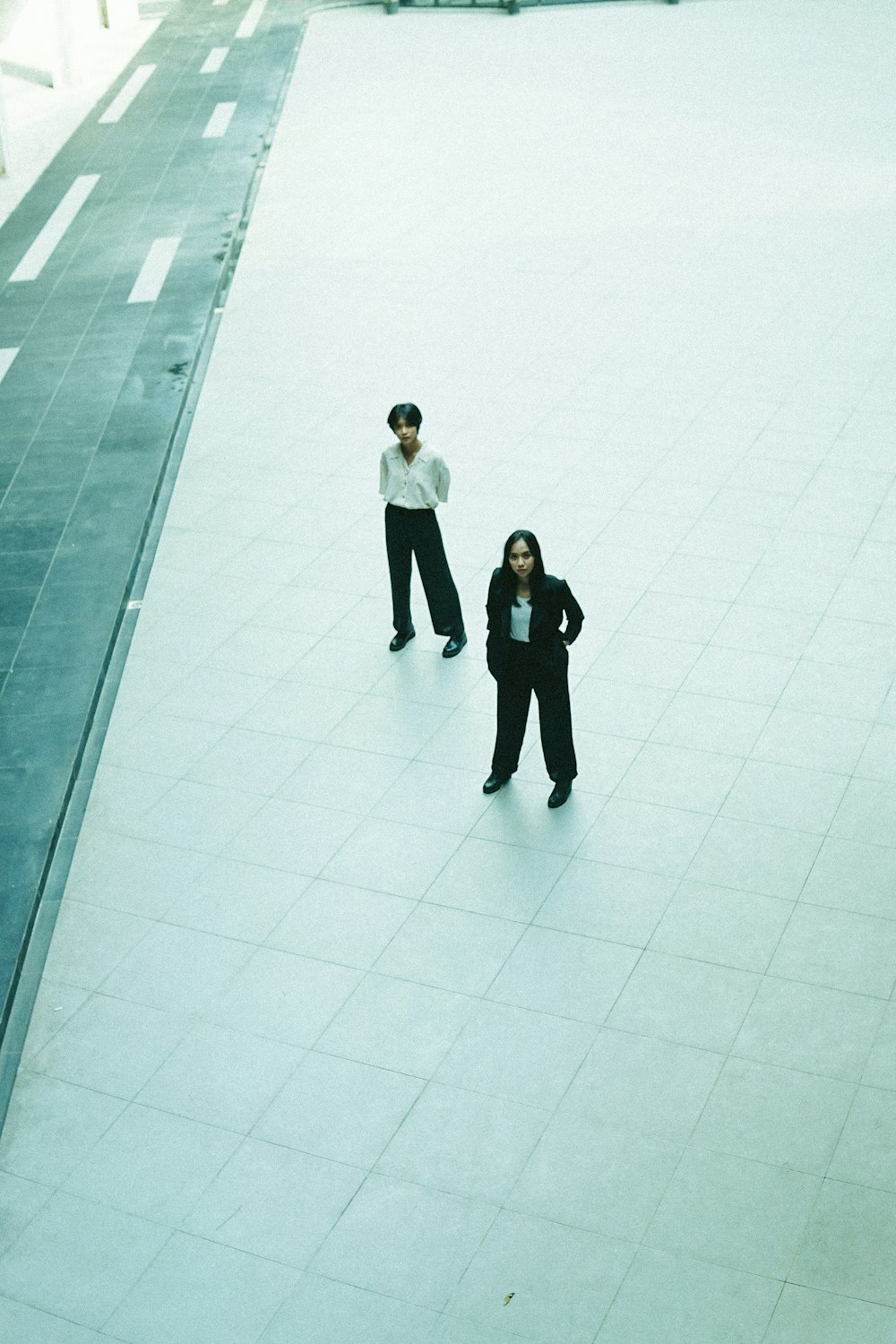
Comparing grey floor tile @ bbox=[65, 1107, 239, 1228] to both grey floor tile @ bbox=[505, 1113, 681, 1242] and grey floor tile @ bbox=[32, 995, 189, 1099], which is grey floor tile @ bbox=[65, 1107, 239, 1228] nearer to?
grey floor tile @ bbox=[32, 995, 189, 1099]

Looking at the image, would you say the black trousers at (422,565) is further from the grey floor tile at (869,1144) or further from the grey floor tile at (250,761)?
the grey floor tile at (869,1144)

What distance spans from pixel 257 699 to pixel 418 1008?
2314 millimetres

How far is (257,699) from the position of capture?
23.3ft

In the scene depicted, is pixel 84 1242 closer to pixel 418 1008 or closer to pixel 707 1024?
pixel 418 1008

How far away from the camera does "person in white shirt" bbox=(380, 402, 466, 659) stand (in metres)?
6.80

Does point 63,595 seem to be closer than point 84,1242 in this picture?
No

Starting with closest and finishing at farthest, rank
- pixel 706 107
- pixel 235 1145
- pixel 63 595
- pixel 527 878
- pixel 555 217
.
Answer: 1. pixel 235 1145
2. pixel 527 878
3. pixel 63 595
4. pixel 555 217
5. pixel 706 107

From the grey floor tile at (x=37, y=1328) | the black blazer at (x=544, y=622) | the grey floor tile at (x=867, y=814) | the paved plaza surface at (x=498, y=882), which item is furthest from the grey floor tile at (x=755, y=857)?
the grey floor tile at (x=37, y=1328)

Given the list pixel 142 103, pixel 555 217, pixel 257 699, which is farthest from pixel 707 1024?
pixel 142 103

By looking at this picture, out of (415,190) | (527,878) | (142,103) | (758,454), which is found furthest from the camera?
(142,103)

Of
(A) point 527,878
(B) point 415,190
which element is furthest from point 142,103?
(A) point 527,878

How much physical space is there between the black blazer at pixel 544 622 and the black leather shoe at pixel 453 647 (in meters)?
1.29

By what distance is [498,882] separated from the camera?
580 cm

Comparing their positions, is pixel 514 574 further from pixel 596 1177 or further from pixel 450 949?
Answer: pixel 596 1177
